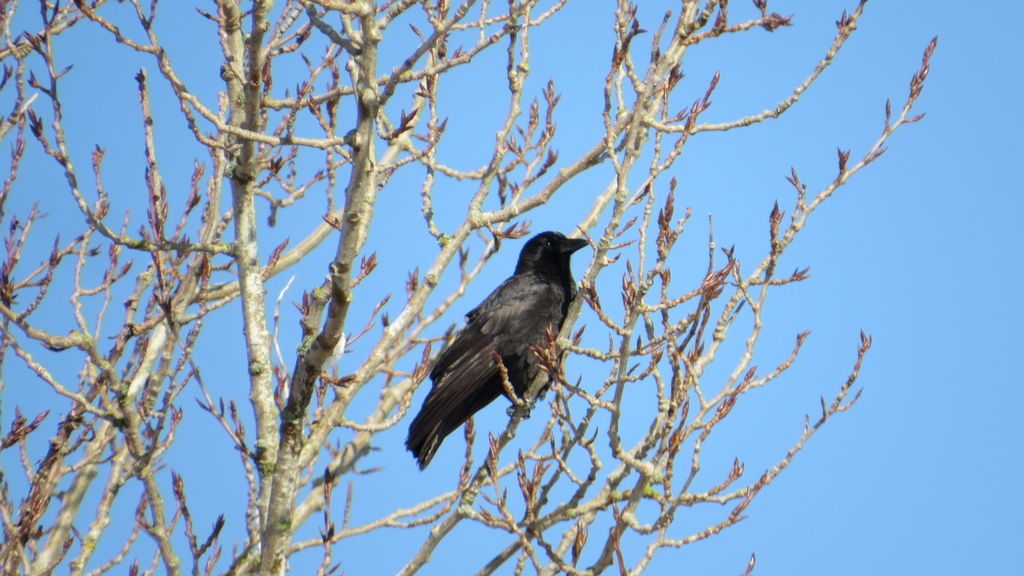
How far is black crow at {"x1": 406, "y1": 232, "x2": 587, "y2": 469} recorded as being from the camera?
22.9 feet

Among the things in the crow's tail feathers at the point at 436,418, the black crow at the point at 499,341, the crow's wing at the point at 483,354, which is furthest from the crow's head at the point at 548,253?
the crow's tail feathers at the point at 436,418

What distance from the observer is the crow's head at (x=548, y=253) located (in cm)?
846

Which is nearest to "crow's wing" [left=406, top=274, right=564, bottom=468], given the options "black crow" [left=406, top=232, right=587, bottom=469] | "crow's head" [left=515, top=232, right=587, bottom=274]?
"black crow" [left=406, top=232, right=587, bottom=469]

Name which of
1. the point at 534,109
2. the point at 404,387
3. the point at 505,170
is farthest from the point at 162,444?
the point at 534,109

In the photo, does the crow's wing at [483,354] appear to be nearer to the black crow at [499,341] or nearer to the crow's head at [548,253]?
the black crow at [499,341]

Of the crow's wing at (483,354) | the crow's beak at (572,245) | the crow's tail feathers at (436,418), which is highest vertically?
the crow's beak at (572,245)

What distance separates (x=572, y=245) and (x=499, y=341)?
1.18m

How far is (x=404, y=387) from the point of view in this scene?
668 centimetres

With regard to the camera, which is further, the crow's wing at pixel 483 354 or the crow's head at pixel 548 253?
Result: the crow's head at pixel 548 253

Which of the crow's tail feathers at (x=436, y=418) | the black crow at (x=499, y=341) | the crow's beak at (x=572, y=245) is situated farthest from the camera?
the crow's beak at (x=572, y=245)

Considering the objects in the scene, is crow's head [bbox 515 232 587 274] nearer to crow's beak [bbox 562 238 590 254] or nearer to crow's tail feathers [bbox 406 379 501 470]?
crow's beak [bbox 562 238 590 254]

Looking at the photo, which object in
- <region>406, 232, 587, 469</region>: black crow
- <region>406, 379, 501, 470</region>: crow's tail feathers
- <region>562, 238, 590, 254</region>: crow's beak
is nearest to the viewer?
<region>406, 379, 501, 470</region>: crow's tail feathers

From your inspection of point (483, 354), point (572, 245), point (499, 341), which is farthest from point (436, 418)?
point (572, 245)

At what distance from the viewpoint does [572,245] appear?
8.43 metres
